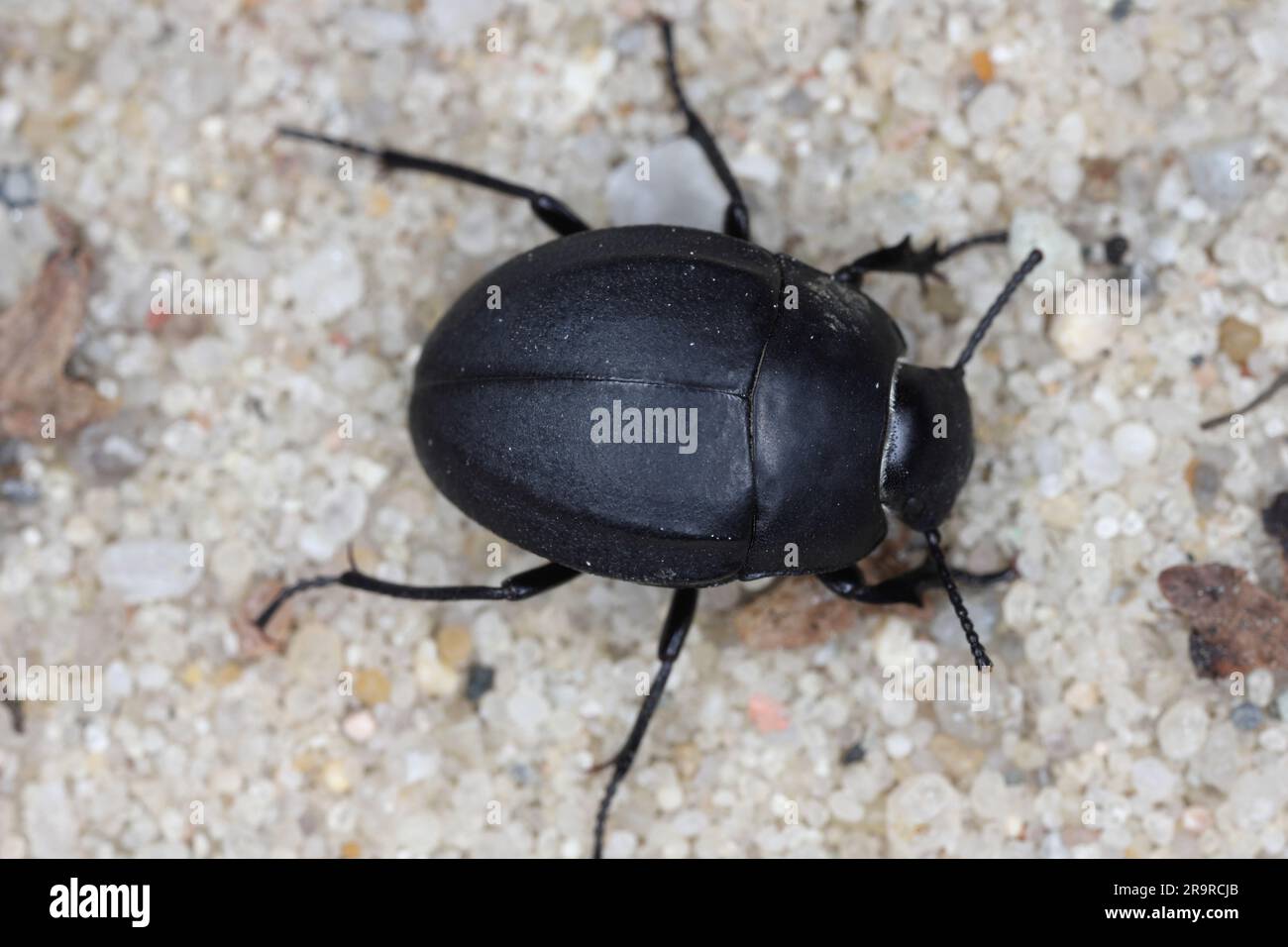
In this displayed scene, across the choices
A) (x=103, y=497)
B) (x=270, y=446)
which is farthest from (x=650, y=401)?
(x=103, y=497)

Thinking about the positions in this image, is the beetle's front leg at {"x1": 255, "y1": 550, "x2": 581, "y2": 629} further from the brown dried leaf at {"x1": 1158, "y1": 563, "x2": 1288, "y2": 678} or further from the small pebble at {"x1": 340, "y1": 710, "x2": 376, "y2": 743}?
the brown dried leaf at {"x1": 1158, "y1": 563, "x2": 1288, "y2": 678}

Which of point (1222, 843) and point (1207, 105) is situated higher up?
point (1207, 105)

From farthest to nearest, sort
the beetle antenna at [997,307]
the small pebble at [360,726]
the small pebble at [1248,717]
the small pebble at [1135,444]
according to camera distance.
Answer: the small pebble at [360,726]
the small pebble at [1135,444]
the small pebble at [1248,717]
the beetle antenna at [997,307]

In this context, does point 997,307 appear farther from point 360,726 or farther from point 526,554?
point 360,726

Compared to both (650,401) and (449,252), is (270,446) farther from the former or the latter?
(650,401)

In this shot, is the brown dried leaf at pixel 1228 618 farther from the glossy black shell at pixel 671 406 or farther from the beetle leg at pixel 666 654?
the beetle leg at pixel 666 654

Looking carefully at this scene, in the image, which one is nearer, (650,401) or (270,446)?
(650,401)

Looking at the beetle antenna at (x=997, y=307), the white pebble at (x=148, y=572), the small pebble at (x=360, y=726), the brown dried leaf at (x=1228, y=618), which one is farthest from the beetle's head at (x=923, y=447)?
the white pebble at (x=148, y=572)

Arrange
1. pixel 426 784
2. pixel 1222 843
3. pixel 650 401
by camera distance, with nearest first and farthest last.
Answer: pixel 650 401 → pixel 1222 843 → pixel 426 784
